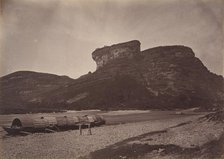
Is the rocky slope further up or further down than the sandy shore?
further up

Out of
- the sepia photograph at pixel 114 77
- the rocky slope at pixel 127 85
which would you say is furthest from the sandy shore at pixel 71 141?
the rocky slope at pixel 127 85

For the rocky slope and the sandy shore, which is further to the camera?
the rocky slope

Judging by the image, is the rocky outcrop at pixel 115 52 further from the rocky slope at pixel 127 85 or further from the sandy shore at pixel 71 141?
the sandy shore at pixel 71 141

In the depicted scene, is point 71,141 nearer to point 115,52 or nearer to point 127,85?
point 127,85

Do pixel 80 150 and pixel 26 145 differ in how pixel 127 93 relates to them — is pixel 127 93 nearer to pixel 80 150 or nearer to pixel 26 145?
pixel 80 150

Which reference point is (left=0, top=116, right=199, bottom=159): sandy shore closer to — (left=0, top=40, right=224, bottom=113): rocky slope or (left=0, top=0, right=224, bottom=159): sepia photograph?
(left=0, top=0, right=224, bottom=159): sepia photograph

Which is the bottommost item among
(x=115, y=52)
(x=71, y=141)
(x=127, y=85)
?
(x=71, y=141)

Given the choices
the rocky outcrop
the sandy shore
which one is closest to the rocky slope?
the rocky outcrop

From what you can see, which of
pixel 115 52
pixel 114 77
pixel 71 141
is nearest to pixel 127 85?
pixel 114 77
